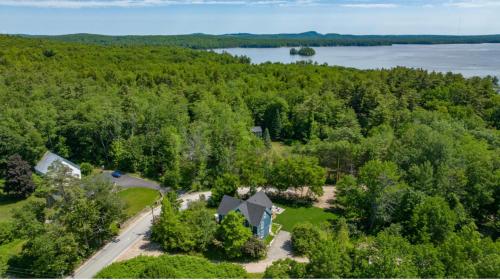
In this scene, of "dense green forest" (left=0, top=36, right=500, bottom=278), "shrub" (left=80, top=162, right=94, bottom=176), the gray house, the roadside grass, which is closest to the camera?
"dense green forest" (left=0, top=36, right=500, bottom=278)

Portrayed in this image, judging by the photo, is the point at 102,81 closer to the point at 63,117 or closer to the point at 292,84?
the point at 63,117

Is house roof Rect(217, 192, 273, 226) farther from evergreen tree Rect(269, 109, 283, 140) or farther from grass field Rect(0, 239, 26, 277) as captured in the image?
evergreen tree Rect(269, 109, 283, 140)

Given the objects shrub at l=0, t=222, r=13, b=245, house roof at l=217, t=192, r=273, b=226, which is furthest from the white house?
house roof at l=217, t=192, r=273, b=226

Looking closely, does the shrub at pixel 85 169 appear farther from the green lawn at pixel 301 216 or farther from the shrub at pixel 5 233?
the green lawn at pixel 301 216

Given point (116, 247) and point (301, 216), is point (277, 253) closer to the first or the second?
point (301, 216)

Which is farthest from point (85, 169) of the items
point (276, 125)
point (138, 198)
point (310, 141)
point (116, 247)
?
point (276, 125)

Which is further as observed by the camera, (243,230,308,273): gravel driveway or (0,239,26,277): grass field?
(243,230,308,273): gravel driveway

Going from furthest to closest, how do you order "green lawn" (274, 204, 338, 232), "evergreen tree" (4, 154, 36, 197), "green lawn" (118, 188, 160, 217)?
"evergreen tree" (4, 154, 36, 197), "green lawn" (118, 188, 160, 217), "green lawn" (274, 204, 338, 232)
